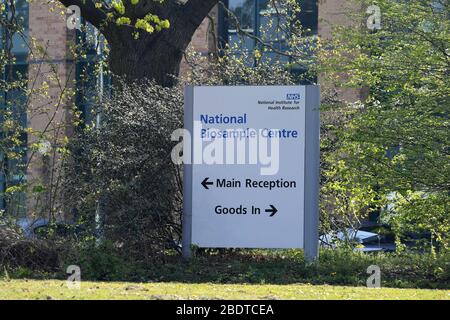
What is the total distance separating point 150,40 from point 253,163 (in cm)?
354

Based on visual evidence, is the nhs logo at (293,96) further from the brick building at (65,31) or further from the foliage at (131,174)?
the brick building at (65,31)

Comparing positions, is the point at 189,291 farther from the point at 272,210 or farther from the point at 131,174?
the point at 131,174

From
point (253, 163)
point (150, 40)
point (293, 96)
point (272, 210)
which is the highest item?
point (150, 40)

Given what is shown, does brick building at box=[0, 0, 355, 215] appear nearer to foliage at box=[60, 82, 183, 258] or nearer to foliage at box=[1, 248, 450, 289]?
foliage at box=[60, 82, 183, 258]

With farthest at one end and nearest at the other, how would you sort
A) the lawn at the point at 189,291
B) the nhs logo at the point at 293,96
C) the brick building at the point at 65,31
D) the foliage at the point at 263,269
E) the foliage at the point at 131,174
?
the brick building at the point at 65,31
the nhs logo at the point at 293,96
the foliage at the point at 131,174
the foliage at the point at 263,269
the lawn at the point at 189,291

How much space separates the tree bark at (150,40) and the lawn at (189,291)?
5.23 metres

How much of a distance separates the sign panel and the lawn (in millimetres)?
2137

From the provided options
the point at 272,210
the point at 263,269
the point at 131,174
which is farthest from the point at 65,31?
the point at 263,269

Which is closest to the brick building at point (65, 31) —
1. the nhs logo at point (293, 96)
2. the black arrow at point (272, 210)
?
the nhs logo at point (293, 96)

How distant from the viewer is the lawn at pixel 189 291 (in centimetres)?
988

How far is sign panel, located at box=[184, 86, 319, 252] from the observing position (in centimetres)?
1402

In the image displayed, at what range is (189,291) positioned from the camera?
35.1 ft
